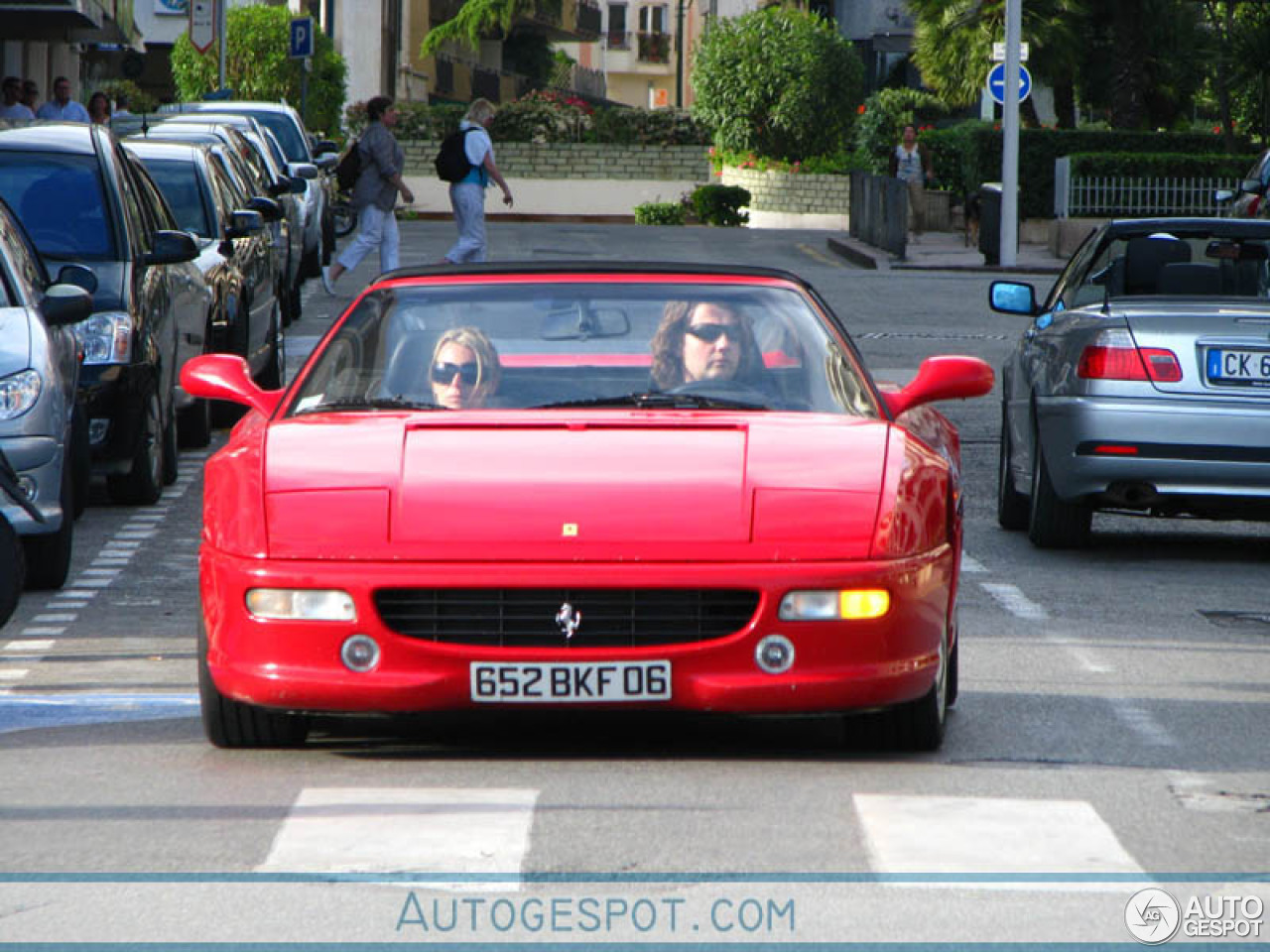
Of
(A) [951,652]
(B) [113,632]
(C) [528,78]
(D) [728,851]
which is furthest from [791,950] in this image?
(C) [528,78]

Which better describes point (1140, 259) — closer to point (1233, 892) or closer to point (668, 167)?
point (1233, 892)

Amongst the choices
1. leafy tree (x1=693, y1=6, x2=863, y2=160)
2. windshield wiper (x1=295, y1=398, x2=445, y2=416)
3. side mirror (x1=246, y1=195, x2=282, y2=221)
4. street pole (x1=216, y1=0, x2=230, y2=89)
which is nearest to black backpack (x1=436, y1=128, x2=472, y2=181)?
side mirror (x1=246, y1=195, x2=282, y2=221)

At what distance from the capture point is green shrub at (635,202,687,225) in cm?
5812

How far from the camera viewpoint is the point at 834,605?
6859 mm

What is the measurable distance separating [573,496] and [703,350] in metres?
1.09

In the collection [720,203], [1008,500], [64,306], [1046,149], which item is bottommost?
[1008,500]

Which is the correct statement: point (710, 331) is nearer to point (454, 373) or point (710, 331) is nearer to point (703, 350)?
point (703, 350)

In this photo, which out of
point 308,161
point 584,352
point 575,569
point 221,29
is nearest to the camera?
point 575,569

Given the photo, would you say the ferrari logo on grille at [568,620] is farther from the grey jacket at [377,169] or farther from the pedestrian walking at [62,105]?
the pedestrian walking at [62,105]

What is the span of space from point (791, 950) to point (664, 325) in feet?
9.79

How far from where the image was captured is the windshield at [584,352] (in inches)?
305

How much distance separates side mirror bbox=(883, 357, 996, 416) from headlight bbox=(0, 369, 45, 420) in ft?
12.3

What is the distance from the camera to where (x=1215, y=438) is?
11.4 m

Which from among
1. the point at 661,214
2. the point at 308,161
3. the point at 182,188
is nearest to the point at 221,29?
the point at 661,214
